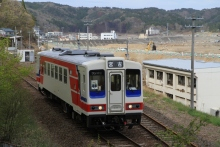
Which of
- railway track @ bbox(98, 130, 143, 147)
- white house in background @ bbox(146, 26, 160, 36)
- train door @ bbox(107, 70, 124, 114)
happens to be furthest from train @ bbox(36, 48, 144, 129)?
white house in background @ bbox(146, 26, 160, 36)

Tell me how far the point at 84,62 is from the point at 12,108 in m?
2.71

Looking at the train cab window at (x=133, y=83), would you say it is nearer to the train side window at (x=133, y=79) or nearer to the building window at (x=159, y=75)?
the train side window at (x=133, y=79)

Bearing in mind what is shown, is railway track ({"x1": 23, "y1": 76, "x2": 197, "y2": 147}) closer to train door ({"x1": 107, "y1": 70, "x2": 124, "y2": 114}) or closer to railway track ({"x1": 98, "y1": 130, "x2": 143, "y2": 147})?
railway track ({"x1": 98, "y1": 130, "x2": 143, "y2": 147})

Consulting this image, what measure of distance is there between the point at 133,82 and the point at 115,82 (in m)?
0.69

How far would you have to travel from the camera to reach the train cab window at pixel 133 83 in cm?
1327

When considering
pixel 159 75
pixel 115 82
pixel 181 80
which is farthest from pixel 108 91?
pixel 159 75

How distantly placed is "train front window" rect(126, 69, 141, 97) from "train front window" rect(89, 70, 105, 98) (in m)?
0.84

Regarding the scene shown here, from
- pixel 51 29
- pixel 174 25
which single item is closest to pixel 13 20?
pixel 51 29

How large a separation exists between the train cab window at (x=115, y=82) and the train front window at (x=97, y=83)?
0.94 feet

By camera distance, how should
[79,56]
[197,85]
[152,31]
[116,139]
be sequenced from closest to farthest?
[116,139], [79,56], [197,85], [152,31]

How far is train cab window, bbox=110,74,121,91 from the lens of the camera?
13.0 m

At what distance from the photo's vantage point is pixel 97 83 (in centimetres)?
1303

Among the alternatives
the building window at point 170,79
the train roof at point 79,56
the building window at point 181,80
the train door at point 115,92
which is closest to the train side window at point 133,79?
the train door at point 115,92

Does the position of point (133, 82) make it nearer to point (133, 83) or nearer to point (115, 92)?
point (133, 83)
